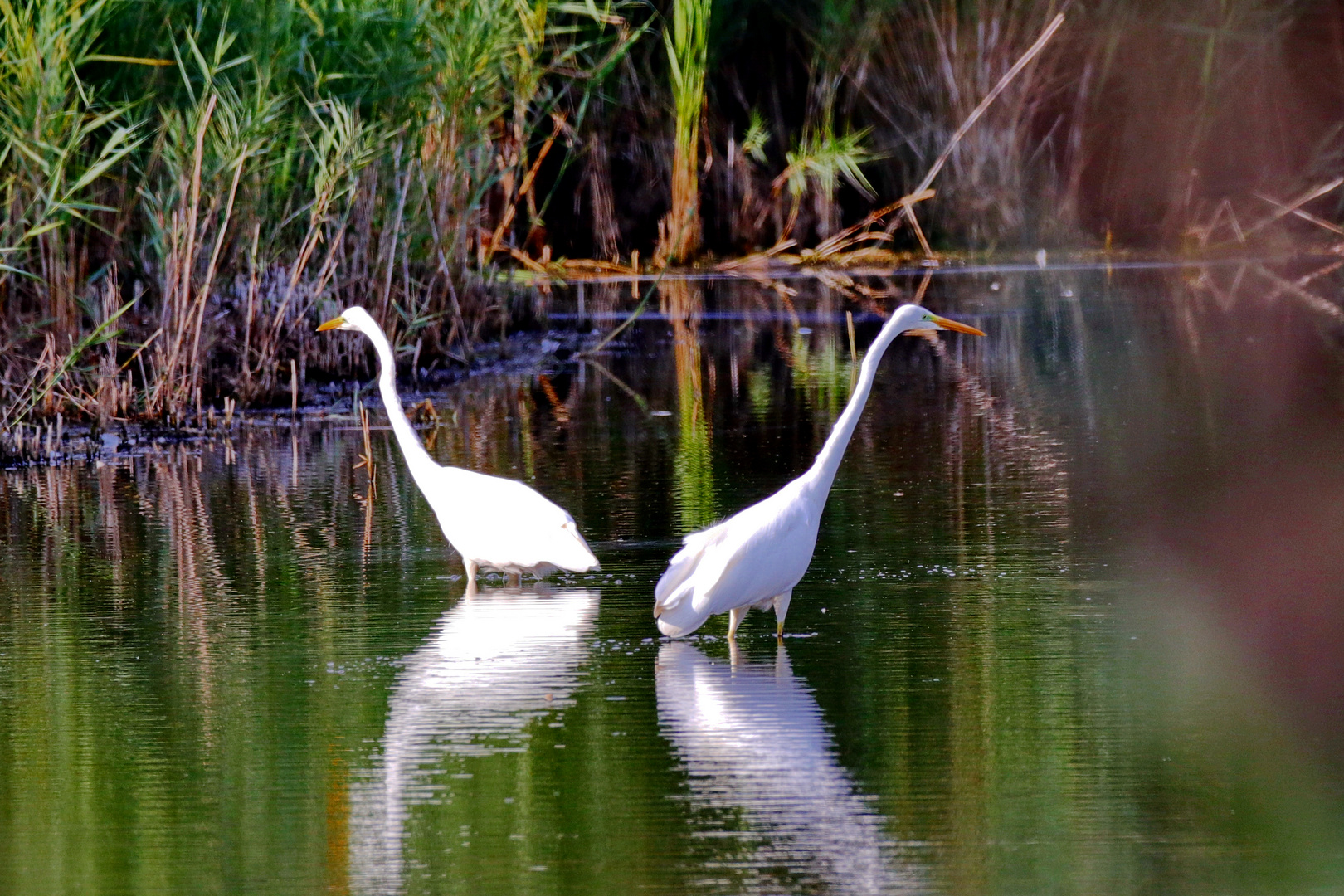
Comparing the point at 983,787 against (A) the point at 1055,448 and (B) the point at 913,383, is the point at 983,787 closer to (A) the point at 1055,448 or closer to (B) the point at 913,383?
(A) the point at 1055,448

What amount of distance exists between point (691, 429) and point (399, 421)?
3603mm

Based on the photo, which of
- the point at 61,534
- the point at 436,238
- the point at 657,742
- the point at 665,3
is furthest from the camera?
the point at 665,3

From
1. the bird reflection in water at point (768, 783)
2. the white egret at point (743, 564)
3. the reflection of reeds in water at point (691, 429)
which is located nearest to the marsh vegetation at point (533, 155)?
the reflection of reeds in water at point (691, 429)

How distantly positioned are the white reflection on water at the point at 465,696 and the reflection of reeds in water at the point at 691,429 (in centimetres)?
140

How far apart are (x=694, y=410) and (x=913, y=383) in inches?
80.2

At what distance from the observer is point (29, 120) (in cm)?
967

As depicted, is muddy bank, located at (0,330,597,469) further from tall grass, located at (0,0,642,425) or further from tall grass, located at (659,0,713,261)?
tall grass, located at (659,0,713,261)

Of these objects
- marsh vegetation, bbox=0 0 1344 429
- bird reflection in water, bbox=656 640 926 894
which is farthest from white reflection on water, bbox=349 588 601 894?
marsh vegetation, bbox=0 0 1344 429

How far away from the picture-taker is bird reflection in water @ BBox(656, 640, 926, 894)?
404cm

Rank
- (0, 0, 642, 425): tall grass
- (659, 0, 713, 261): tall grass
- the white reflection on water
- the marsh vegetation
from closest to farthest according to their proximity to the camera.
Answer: the white reflection on water < (0, 0, 642, 425): tall grass < the marsh vegetation < (659, 0, 713, 261): tall grass

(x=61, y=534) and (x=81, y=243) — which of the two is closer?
(x=61, y=534)

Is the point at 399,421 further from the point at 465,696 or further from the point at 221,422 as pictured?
the point at 221,422

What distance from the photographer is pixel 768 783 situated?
4.66 m

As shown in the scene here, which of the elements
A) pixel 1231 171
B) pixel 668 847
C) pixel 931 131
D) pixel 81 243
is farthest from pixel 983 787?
pixel 1231 171
